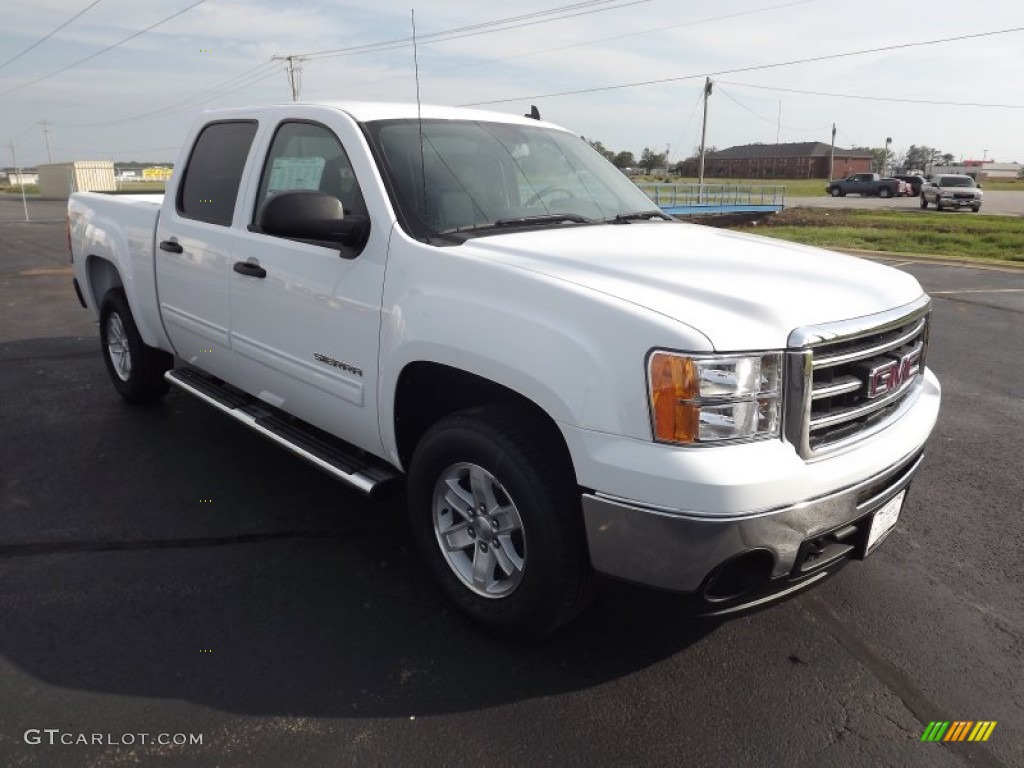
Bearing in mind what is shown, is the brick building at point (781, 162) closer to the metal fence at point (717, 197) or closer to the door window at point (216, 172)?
the metal fence at point (717, 197)

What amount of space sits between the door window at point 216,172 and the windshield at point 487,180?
1.10 m

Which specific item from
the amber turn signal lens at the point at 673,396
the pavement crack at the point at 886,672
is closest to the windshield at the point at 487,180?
the amber turn signal lens at the point at 673,396

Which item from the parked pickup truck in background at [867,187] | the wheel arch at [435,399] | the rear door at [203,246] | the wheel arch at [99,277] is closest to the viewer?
the wheel arch at [435,399]

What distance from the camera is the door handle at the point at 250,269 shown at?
148 inches

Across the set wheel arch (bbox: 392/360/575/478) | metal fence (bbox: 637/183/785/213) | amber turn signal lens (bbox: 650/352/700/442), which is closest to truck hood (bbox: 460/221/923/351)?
amber turn signal lens (bbox: 650/352/700/442)

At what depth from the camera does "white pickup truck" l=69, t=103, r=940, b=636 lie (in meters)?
2.33

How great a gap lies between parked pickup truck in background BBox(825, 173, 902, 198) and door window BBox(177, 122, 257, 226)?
54.3 metres

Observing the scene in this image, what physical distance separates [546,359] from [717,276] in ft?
2.23

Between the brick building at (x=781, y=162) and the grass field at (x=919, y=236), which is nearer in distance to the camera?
the grass field at (x=919, y=236)

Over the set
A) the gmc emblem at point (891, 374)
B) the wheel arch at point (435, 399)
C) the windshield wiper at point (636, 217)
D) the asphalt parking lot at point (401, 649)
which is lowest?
the asphalt parking lot at point (401, 649)

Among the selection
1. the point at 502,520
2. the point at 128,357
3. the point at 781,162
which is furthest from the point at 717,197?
the point at 781,162

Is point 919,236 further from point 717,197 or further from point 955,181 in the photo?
point 955,181

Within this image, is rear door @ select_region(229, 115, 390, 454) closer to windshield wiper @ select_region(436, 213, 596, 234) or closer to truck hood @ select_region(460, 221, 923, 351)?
windshield wiper @ select_region(436, 213, 596, 234)

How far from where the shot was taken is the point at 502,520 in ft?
9.37
